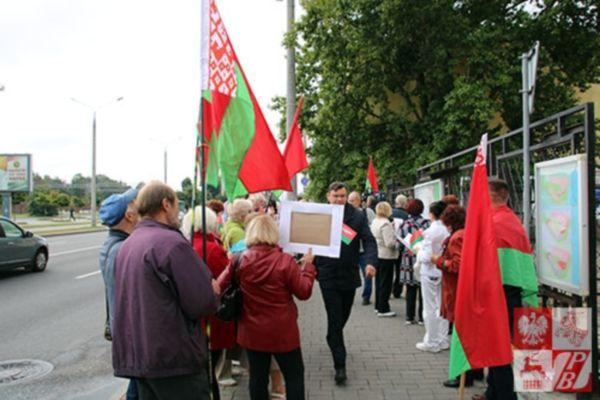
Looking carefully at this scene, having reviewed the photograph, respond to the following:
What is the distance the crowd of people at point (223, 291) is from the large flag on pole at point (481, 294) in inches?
10.9

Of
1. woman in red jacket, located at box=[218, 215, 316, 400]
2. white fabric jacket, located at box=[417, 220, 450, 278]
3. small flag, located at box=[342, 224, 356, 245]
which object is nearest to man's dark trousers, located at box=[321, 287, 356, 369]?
small flag, located at box=[342, 224, 356, 245]

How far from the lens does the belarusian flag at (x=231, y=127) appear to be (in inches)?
148

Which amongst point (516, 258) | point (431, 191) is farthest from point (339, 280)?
point (431, 191)

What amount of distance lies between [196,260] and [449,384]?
3234 millimetres

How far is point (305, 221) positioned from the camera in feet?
13.9

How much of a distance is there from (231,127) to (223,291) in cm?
125

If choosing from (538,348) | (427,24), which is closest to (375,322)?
(538,348)

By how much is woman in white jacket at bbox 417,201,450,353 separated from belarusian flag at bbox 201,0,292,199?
233 centimetres

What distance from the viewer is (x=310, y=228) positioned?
421 cm

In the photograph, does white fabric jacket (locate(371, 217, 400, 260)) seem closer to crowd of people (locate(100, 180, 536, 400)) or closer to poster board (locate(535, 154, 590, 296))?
crowd of people (locate(100, 180, 536, 400))

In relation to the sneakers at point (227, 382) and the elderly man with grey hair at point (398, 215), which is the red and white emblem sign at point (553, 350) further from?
the elderly man with grey hair at point (398, 215)

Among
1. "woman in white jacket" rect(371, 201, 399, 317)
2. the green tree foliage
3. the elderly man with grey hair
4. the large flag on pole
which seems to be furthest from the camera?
the green tree foliage

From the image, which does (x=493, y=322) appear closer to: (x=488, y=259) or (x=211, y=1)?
(x=488, y=259)

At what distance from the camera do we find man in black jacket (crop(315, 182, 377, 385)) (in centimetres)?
505
